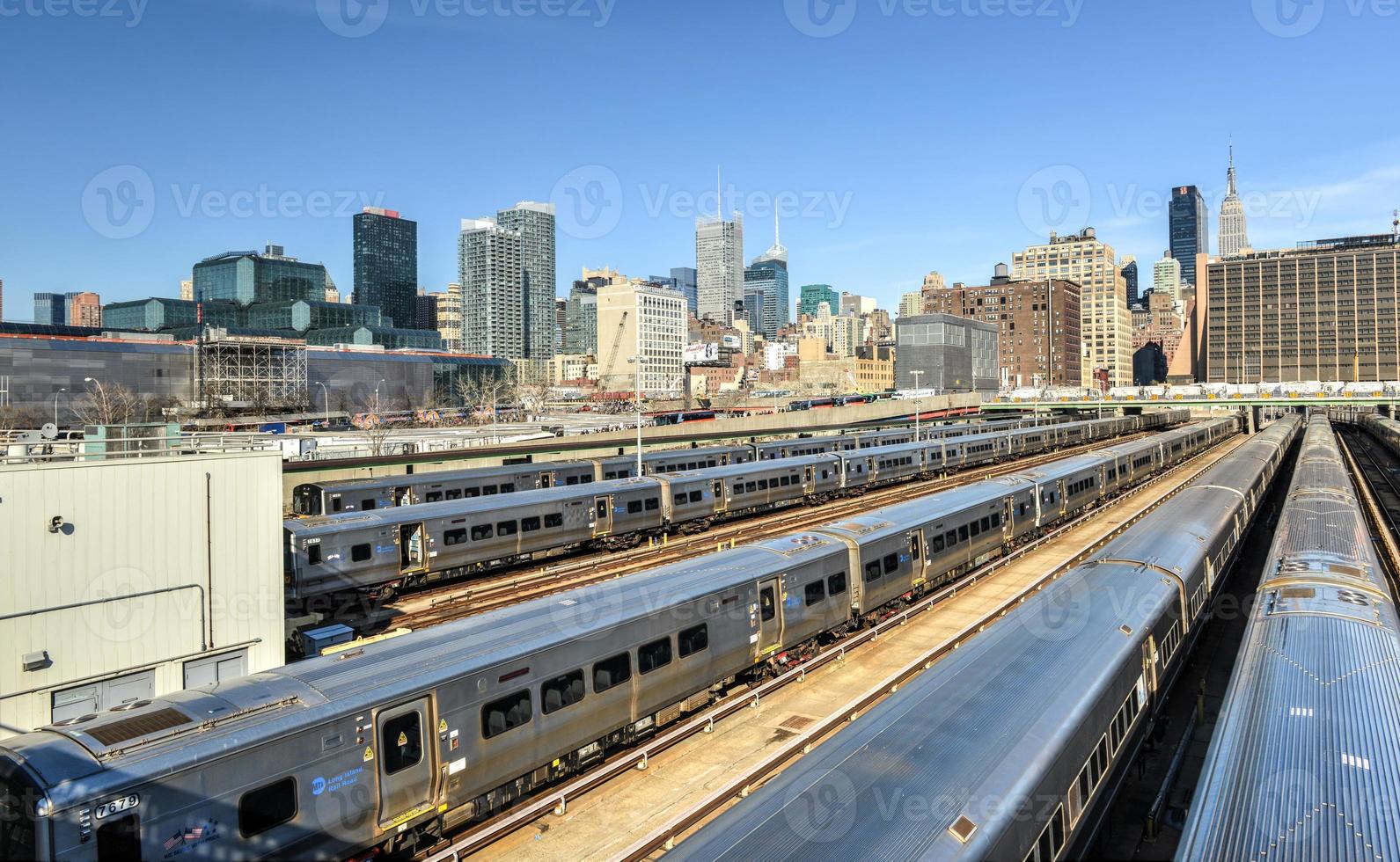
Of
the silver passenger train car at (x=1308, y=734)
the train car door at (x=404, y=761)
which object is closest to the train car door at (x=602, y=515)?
the train car door at (x=404, y=761)

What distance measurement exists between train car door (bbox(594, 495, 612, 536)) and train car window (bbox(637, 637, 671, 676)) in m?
15.4

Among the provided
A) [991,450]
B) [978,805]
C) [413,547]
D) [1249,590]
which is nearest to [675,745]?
[978,805]

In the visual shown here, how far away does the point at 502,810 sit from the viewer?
12.0 m

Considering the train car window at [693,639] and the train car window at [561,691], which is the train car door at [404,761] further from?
the train car window at [693,639]

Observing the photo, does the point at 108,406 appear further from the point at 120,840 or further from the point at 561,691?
the point at 120,840

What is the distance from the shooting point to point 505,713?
1153 centimetres

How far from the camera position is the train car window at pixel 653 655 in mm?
13656

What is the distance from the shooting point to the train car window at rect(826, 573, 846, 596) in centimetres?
1852

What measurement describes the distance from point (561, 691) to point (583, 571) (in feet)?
48.4

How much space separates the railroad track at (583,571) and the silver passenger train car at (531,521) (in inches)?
23.0

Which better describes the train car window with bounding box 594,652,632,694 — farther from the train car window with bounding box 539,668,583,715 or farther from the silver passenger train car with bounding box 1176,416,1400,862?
the silver passenger train car with bounding box 1176,416,1400,862

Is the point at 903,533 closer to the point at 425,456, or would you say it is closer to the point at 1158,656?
the point at 1158,656

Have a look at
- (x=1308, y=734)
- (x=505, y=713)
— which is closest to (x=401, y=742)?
(x=505, y=713)

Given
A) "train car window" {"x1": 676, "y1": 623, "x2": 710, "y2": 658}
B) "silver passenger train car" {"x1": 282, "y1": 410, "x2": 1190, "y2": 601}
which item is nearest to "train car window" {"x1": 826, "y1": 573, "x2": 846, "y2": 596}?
"train car window" {"x1": 676, "y1": 623, "x2": 710, "y2": 658}
